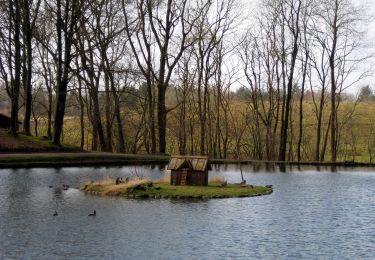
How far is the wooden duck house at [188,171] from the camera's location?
26.4 metres

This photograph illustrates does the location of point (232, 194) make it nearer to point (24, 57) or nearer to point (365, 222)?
point (365, 222)

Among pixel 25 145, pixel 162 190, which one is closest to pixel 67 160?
pixel 25 145

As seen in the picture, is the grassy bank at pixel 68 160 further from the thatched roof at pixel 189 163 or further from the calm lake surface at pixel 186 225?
the thatched roof at pixel 189 163

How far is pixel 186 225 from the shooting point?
665 inches

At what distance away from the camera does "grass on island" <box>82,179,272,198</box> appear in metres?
23.3

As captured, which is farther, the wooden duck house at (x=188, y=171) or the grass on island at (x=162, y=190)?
the wooden duck house at (x=188, y=171)

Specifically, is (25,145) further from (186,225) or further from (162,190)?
(186,225)

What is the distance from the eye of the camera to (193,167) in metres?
26.6

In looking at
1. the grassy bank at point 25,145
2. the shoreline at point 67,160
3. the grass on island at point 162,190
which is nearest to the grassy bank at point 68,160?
the shoreline at point 67,160

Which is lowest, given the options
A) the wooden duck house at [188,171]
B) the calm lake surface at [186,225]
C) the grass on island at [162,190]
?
the calm lake surface at [186,225]

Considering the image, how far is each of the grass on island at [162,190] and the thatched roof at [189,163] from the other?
0.94 meters

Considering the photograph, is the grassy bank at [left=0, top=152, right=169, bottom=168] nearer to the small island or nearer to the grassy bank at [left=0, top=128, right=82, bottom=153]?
the grassy bank at [left=0, top=128, right=82, bottom=153]

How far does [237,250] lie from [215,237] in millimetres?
1484

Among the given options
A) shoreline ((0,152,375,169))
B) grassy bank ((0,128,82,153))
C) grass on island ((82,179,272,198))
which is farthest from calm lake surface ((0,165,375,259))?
grassy bank ((0,128,82,153))
